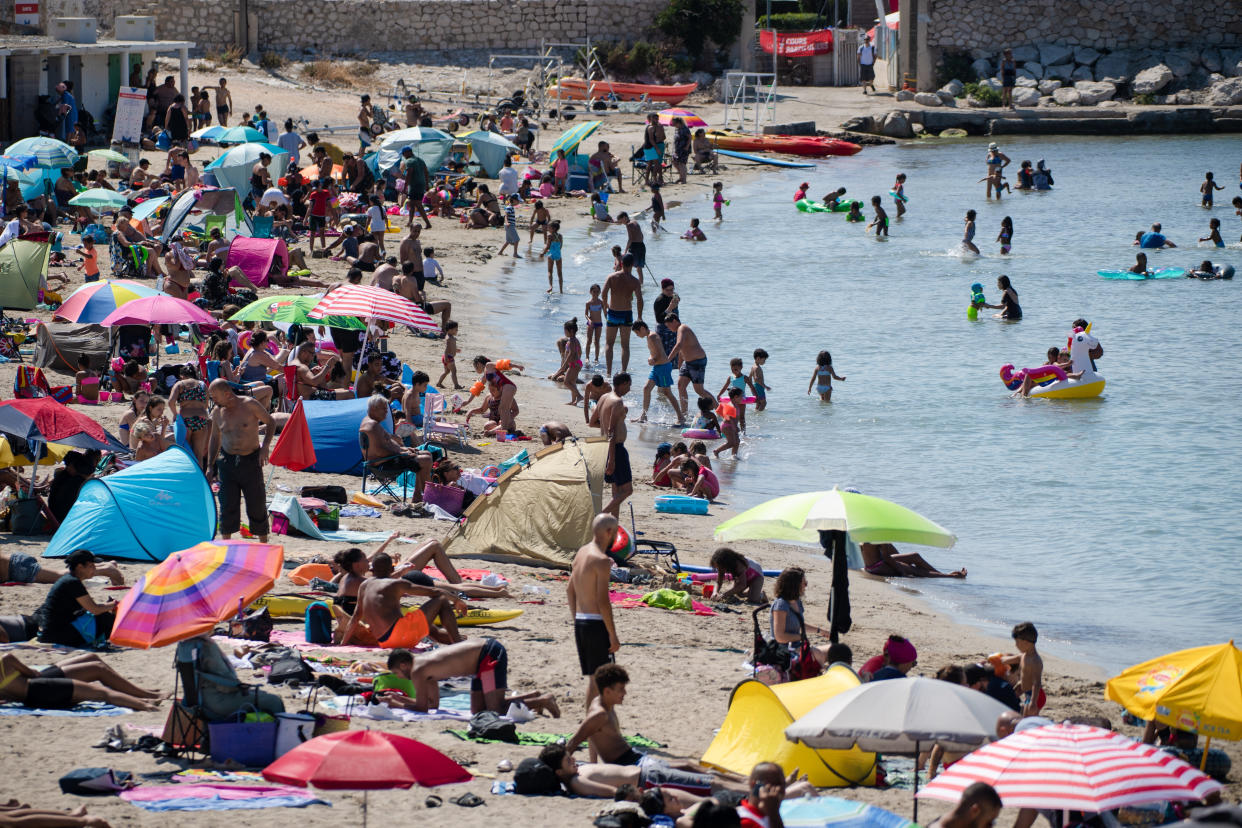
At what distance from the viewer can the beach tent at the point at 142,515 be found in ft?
31.6

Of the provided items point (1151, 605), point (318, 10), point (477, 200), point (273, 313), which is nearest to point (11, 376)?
point (273, 313)

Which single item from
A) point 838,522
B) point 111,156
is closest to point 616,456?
point 838,522

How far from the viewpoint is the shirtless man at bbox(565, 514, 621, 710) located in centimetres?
744

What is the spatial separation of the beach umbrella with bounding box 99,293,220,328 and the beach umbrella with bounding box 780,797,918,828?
28.5 ft

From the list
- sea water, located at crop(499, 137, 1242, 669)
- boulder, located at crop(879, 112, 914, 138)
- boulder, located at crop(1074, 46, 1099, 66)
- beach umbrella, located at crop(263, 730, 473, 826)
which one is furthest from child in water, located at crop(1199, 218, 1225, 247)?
beach umbrella, located at crop(263, 730, 473, 826)

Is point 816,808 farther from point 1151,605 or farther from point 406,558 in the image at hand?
point 1151,605

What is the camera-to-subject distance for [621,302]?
17812 mm

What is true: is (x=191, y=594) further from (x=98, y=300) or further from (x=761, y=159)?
(x=761, y=159)

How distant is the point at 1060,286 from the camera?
25906 mm

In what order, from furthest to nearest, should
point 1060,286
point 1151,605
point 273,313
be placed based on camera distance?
point 1060,286 → point 273,313 → point 1151,605

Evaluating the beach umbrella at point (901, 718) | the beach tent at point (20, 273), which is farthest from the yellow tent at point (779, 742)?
the beach tent at point (20, 273)

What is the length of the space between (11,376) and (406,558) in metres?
6.81

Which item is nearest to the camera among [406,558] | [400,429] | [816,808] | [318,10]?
[816,808]

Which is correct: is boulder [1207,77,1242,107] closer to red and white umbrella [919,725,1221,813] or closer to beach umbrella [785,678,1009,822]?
beach umbrella [785,678,1009,822]
